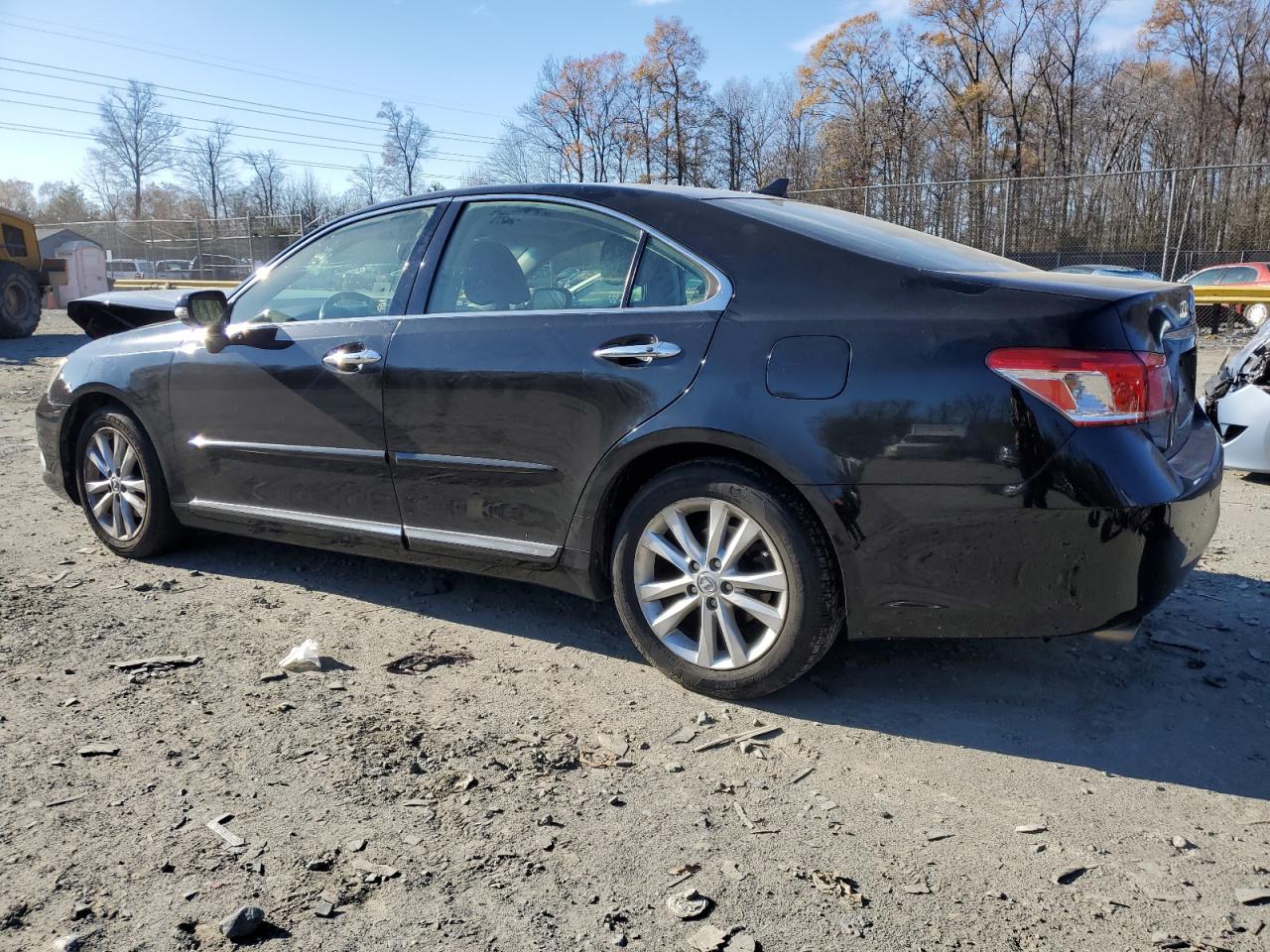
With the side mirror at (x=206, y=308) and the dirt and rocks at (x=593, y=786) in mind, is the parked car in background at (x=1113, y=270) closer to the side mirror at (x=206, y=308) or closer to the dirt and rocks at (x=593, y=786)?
→ the dirt and rocks at (x=593, y=786)

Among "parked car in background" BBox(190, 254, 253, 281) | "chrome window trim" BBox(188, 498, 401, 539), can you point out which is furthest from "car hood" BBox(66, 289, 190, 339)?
"parked car in background" BBox(190, 254, 253, 281)

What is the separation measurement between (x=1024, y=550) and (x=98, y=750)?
8.92ft

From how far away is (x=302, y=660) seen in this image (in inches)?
140

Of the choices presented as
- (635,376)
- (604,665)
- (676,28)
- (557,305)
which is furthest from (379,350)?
(676,28)

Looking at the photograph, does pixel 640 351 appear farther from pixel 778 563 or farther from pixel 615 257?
pixel 778 563

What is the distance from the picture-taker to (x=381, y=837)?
2.49 meters

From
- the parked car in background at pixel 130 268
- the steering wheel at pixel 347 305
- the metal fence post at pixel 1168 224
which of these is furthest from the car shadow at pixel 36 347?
the metal fence post at pixel 1168 224

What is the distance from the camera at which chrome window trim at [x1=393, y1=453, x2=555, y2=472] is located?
3.52 metres

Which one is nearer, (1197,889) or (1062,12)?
(1197,889)

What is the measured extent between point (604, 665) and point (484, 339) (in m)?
1.24

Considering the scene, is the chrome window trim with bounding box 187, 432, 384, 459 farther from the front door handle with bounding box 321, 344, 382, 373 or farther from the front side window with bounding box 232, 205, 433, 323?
the front side window with bounding box 232, 205, 433, 323

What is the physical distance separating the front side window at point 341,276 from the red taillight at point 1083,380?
2.38 metres

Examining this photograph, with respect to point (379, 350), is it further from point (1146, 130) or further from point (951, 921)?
point (1146, 130)

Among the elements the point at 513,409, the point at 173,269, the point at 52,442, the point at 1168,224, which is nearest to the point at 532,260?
the point at 513,409
